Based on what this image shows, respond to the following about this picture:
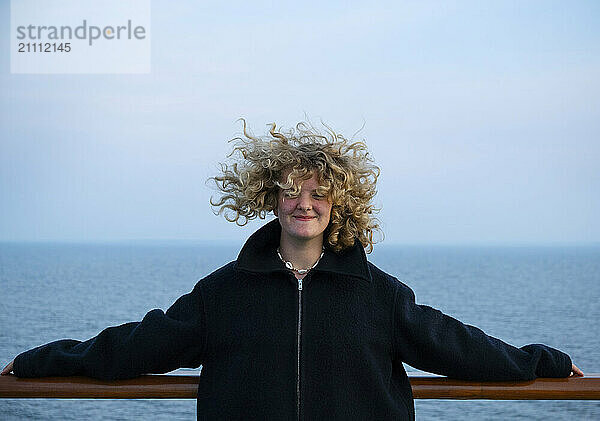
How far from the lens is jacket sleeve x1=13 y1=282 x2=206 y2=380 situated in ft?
7.24

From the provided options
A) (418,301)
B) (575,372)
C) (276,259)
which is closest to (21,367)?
(276,259)

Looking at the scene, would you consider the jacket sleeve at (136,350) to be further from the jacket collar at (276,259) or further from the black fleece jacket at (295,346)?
the jacket collar at (276,259)

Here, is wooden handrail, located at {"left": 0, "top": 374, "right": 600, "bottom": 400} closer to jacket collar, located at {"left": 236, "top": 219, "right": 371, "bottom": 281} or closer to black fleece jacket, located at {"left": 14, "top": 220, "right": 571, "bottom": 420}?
black fleece jacket, located at {"left": 14, "top": 220, "right": 571, "bottom": 420}

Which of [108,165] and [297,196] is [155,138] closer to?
[108,165]

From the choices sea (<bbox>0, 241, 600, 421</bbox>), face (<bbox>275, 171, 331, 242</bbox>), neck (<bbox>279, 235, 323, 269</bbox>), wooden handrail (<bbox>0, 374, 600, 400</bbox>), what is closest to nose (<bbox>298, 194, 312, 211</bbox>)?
face (<bbox>275, 171, 331, 242</bbox>)

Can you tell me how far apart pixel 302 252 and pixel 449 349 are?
1.64 feet

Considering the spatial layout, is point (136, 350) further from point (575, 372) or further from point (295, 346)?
point (575, 372)

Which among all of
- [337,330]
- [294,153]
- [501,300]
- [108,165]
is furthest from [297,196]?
[108,165]

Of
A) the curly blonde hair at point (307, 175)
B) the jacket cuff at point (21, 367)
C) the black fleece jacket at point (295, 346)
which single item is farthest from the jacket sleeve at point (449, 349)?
the jacket cuff at point (21, 367)

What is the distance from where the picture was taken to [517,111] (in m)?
40.9

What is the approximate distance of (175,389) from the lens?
2270 mm

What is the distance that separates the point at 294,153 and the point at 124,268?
58.0m

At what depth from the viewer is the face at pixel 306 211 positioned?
7.15 feet

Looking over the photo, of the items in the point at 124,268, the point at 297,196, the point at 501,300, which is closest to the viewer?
the point at 297,196
